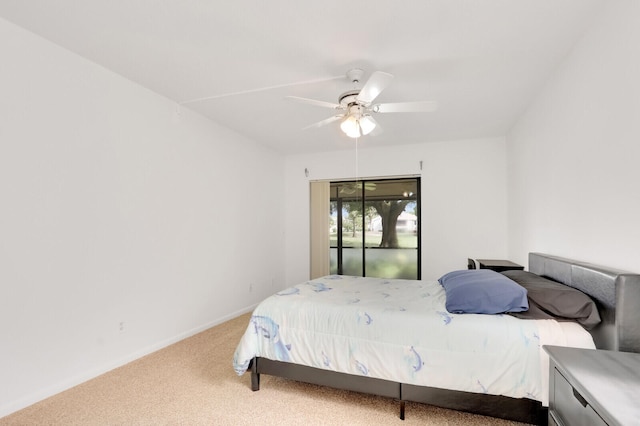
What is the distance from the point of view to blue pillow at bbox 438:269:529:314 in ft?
6.81

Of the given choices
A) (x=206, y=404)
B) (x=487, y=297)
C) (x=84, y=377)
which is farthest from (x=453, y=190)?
(x=84, y=377)

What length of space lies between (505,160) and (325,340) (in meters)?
3.94

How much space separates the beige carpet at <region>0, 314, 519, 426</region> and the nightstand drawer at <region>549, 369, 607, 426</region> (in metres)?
0.76

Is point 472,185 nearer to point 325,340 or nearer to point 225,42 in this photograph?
point 325,340

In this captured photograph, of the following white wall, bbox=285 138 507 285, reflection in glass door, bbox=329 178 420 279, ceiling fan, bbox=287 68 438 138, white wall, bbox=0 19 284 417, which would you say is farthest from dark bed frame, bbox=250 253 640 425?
reflection in glass door, bbox=329 178 420 279

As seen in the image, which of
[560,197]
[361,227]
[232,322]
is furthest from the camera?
[361,227]

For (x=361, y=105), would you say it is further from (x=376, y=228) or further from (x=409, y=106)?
(x=376, y=228)

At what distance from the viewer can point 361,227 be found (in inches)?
223

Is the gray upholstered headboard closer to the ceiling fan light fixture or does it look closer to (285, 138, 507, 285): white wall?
the ceiling fan light fixture

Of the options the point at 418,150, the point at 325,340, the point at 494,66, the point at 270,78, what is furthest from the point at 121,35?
the point at 418,150

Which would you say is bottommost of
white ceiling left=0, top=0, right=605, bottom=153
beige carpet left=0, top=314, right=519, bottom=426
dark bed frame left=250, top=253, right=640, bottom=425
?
beige carpet left=0, top=314, right=519, bottom=426

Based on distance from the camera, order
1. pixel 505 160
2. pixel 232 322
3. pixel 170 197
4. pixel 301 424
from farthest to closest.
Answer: pixel 505 160
pixel 232 322
pixel 170 197
pixel 301 424

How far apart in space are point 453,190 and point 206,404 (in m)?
4.23

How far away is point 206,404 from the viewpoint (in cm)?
224
